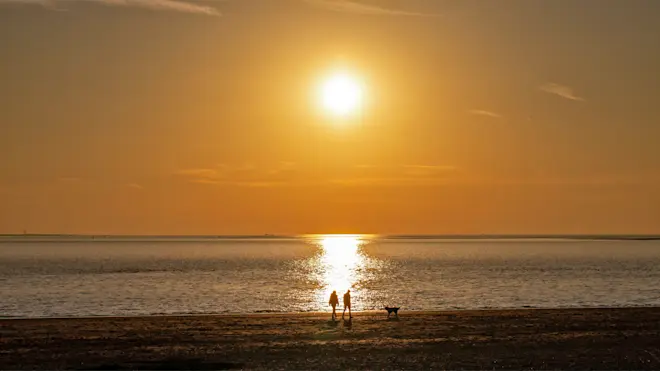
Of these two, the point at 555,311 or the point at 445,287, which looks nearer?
the point at 555,311

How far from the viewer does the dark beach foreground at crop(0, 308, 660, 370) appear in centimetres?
3531

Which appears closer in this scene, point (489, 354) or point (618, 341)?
point (489, 354)

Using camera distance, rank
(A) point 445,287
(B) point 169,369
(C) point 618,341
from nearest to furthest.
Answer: (B) point 169,369, (C) point 618,341, (A) point 445,287

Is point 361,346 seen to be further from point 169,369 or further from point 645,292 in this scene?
point 645,292

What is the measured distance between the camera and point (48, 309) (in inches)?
2714

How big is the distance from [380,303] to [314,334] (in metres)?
33.0

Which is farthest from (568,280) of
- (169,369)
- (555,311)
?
(169,369)

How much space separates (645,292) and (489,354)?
59.2m

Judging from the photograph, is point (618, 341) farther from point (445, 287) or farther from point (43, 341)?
point (445, 287)

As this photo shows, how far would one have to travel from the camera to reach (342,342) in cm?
4062

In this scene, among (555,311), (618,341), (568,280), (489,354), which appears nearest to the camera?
(489,354)

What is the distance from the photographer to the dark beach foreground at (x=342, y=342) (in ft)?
116

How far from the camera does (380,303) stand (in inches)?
2997

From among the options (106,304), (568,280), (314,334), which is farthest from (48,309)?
(568,280)
